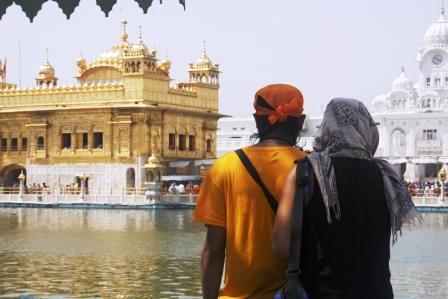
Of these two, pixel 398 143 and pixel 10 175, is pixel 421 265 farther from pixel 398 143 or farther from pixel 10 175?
pixel 398 143

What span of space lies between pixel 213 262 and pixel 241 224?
178mm

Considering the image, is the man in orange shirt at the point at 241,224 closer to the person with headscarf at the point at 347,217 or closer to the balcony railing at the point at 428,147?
the person with headscarf at the point at 347,217

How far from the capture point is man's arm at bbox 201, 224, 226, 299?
3.76 metres

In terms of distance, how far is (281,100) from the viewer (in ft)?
12.8

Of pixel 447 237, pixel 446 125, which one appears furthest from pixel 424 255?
pixel 446 125

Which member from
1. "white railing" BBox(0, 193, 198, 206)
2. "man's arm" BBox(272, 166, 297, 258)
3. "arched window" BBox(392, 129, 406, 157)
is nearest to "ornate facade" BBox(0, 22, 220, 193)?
"white railing" BBox(0, 193, 198, 206)

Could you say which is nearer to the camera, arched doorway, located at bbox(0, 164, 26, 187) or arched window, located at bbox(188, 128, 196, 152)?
arched window, located at bbox(188, 128, 196, 152)

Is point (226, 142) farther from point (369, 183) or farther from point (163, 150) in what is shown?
point (369, 183)

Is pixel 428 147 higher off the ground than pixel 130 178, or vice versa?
pixel 428 147

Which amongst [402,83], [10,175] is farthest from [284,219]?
[402,83]

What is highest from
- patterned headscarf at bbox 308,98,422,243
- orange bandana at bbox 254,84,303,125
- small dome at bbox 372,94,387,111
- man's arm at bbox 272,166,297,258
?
small dome at bbox 372,94,387,111

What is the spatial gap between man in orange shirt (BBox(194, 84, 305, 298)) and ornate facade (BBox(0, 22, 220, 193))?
1462 inches

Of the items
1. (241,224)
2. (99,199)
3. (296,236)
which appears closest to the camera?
(296,236)

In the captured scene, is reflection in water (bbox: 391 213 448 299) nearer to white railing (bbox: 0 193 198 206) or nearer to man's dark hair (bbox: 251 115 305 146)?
man's dark hair (bbox: 251 115 305 146)
